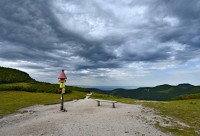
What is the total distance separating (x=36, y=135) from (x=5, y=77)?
192ft

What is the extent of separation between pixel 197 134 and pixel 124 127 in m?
5.12

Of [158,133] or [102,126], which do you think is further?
[102,126]

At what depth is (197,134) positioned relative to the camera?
13156mm

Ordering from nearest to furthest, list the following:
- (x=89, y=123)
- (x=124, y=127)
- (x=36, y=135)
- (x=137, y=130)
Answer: (x=36, y=135) < (x=137, y=130) < (x=124, y=127) < (x=89, y=123)

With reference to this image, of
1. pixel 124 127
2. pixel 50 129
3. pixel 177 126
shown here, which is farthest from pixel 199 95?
pixel 50 129

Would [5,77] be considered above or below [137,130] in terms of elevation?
above

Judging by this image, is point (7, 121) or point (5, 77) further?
point (5, 77)

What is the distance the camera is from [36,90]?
51469 mm

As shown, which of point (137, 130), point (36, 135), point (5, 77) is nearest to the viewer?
point (36, 135)

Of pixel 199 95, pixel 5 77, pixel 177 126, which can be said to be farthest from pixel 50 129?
pixel 5 77

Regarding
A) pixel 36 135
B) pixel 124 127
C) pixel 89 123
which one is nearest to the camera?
pixel 36 135

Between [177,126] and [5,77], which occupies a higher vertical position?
[5,77]

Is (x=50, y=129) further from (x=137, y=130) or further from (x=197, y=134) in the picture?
(x=197, y=134)

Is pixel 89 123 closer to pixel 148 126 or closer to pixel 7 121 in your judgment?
pixel 148 126
